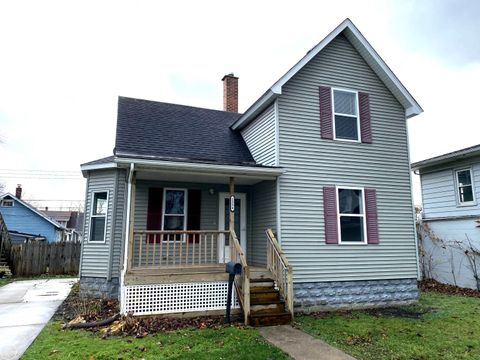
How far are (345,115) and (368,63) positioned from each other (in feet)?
6.30

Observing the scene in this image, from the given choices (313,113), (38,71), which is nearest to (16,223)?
(38,71)

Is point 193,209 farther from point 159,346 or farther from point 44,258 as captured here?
point 44,258

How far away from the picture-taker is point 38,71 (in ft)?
50.6

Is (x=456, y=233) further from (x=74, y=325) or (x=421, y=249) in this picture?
(x=74, y=325)

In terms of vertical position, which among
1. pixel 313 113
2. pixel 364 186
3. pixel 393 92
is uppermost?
pixel 393 92

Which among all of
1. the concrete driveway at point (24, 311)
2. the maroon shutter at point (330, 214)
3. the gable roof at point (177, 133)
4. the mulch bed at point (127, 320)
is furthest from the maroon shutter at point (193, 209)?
the concrete driveway at point (24, 311)

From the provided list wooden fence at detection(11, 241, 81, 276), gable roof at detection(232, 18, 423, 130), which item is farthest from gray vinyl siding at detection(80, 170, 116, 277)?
wooden fence at detection(11, 241, 81, 276)

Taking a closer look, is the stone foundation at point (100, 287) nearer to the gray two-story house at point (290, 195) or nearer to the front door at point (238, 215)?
the gray two-story house at point (290, 195)

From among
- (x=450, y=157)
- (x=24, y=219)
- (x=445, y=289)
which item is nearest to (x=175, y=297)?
(x=445, y=289)

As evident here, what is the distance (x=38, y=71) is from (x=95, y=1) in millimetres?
7699

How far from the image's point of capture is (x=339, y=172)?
9.44 meters

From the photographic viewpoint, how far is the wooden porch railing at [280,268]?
7.38 meters

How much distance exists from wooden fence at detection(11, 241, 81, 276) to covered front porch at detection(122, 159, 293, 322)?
29.5 ft

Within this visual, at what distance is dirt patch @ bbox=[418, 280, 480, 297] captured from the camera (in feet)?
35.9
